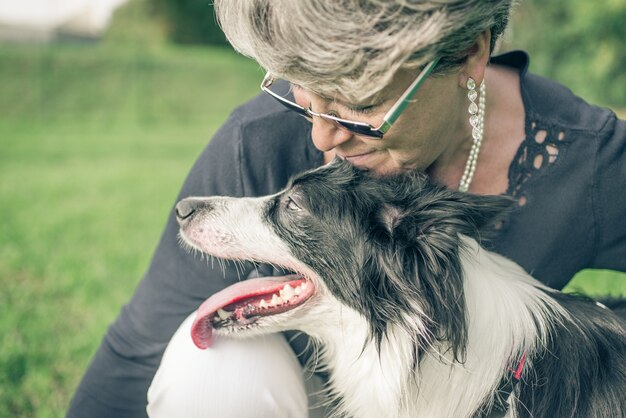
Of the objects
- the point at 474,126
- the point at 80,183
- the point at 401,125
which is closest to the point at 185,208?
the point at 401,125

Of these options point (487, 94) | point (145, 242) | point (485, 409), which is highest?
point (487, 94)

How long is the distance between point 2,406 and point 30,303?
1.32 meters

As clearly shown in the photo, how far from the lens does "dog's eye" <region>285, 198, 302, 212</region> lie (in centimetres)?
247

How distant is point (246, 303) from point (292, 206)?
0.38m

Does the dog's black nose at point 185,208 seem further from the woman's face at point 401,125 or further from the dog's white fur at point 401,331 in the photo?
the woman's face at point 401,125

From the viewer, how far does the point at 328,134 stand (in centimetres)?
221

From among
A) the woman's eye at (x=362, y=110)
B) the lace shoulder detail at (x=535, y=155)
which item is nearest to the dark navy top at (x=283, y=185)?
the lace shoulder detail at (x=535, y=155)

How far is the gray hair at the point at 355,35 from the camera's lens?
1884 mm

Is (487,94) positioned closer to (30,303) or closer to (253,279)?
(253,279)

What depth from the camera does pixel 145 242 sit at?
5770 mm

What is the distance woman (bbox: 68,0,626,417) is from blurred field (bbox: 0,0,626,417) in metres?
0.58

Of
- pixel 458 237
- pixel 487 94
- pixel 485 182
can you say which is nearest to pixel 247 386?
pixel 458 237

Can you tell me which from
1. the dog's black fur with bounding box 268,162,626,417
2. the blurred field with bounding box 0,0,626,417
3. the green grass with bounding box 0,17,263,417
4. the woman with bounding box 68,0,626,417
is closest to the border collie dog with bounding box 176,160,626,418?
the dog's black fur with bounding box 268,162,626,417

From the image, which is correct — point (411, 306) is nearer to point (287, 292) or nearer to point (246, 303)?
point (287, 292)
